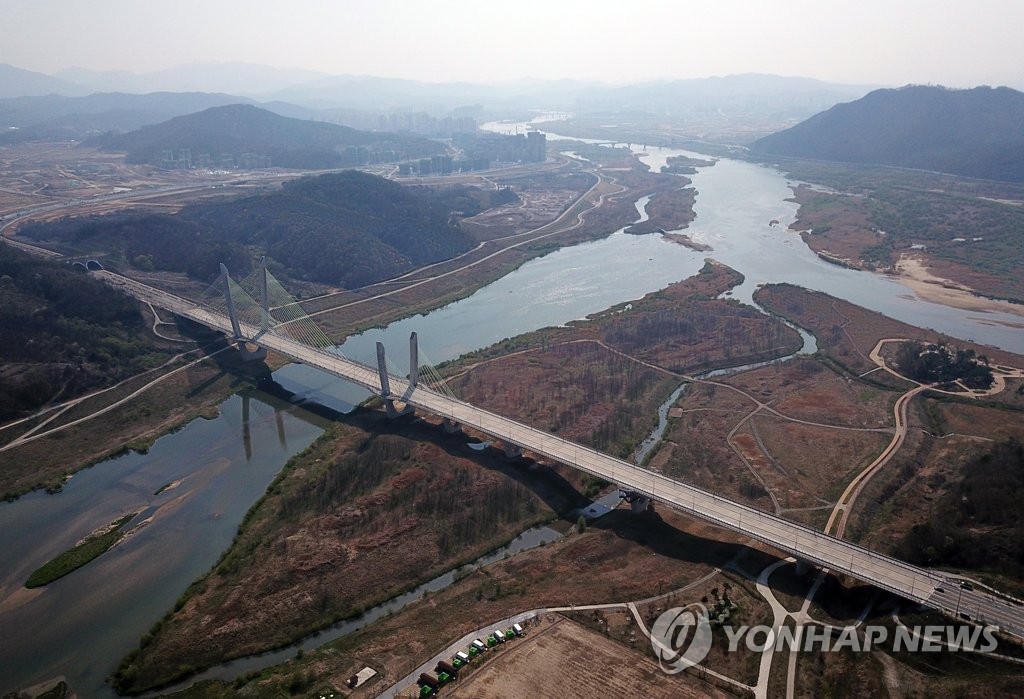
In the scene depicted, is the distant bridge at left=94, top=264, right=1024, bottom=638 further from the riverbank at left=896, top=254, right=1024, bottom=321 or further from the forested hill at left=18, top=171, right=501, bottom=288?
the riverbank at left=896, top=254, right=1024, bottom=321

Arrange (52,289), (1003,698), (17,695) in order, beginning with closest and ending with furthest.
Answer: (1003,698) < (17,695) < (52,289)

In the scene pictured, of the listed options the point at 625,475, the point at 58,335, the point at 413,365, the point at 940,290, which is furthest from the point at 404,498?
the point at 940,290

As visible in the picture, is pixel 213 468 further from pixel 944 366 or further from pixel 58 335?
pixel 944 366

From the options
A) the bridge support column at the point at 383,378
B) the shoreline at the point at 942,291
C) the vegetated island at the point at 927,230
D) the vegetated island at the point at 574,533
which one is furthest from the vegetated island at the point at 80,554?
the vegetated island at the point at 927,230

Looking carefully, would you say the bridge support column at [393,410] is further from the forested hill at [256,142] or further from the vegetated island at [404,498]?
the forested hill at [256,142]

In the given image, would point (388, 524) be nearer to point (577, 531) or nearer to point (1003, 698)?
point (577, 531)

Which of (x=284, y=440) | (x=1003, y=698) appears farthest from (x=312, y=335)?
(x=1003, y=698)

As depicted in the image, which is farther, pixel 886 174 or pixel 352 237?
pixel 886 174
